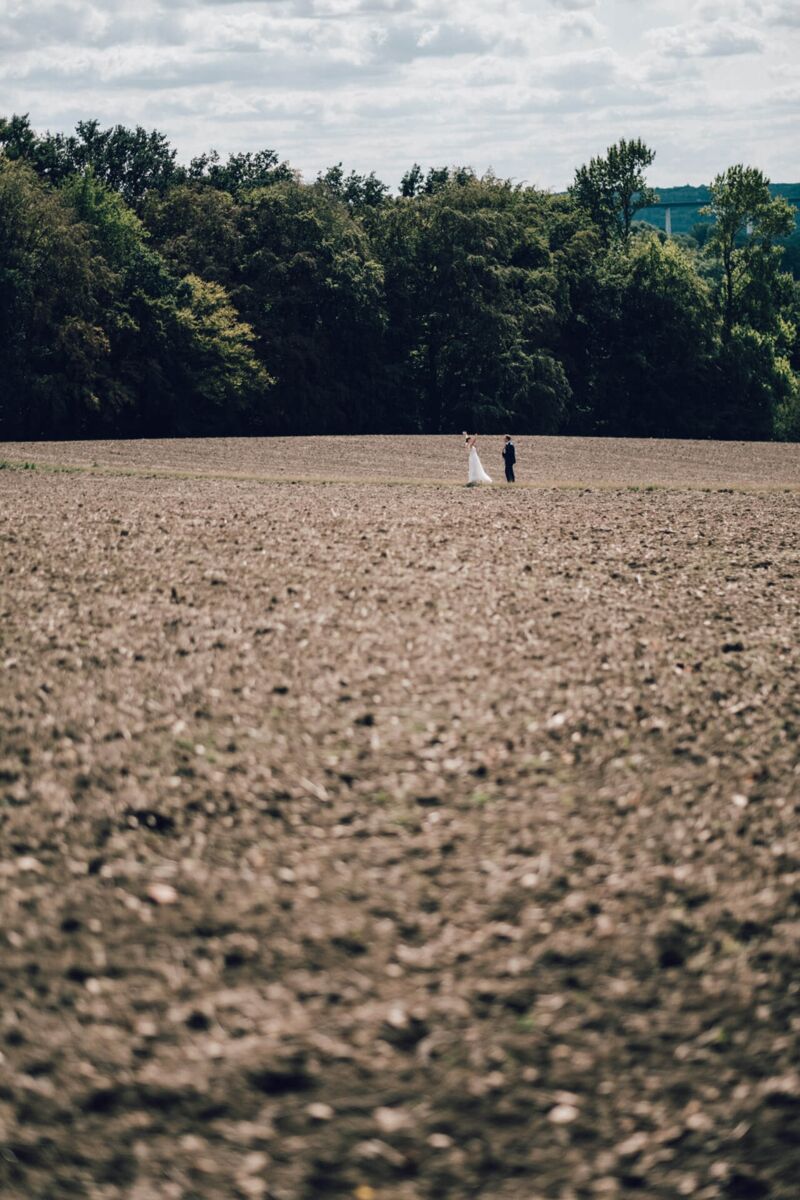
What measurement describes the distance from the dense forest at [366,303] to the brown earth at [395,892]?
49.8m

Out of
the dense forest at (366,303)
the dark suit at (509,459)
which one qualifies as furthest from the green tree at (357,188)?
the dark suit at (509,459)

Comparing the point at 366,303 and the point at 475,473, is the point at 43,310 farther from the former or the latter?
the point at 475,473

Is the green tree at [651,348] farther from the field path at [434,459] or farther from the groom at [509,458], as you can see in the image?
the groom at [509,458]

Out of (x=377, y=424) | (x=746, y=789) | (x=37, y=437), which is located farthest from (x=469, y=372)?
(x=746, y=789)

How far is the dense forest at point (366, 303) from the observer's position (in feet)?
215

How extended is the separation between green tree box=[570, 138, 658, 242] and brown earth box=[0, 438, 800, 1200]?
85.1 metres

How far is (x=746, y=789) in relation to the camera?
37.7 ft

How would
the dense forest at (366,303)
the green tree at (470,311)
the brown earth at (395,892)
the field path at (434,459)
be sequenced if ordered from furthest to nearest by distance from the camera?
the green tree at (470,311), the dense forest at (366,303), the field path at (434,459), the brown earth at (395,892)

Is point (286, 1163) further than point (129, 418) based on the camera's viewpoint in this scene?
No

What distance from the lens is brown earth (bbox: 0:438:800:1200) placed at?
22.3ft

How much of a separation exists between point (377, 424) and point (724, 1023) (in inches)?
2934

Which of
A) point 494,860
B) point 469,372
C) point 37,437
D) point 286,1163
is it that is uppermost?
point 469,372

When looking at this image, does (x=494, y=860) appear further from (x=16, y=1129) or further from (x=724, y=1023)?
(x=16, y=1129)

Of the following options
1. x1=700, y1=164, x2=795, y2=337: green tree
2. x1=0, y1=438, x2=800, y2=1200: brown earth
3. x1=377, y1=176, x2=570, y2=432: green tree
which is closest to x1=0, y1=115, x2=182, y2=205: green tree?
x1=377, y1=176, x2=570, y2=432: green tree
